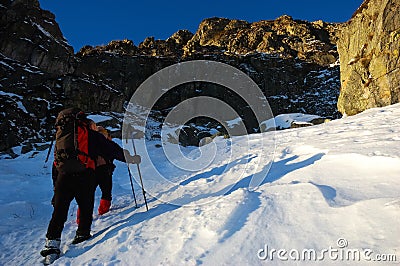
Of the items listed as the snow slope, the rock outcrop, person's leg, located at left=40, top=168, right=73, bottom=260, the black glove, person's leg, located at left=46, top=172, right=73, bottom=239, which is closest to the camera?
the snow slope

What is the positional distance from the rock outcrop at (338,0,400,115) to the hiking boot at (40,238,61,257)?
1378 cm

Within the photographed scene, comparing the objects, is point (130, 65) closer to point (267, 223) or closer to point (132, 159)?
point (132, 159)

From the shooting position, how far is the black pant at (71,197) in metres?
3.04

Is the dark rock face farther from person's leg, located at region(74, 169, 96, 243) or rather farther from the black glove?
the black glove

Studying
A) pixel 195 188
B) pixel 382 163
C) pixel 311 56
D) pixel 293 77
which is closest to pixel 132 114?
pixel 195 188

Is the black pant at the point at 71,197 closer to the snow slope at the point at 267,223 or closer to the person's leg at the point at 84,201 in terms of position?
the person's leg at the point at 84,201

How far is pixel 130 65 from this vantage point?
49.8 meters

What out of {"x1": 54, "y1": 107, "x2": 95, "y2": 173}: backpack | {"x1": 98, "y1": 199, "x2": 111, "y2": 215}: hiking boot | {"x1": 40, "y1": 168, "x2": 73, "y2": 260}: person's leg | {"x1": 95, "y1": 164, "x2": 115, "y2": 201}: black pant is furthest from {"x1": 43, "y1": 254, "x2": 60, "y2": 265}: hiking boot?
{"x1": 95, "y1": 164, "x2": 115, "y2": 201}: black pant

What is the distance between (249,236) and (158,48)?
62.3m

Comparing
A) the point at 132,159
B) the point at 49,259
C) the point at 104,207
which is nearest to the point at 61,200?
the point at 49,259

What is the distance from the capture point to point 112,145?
3541mm

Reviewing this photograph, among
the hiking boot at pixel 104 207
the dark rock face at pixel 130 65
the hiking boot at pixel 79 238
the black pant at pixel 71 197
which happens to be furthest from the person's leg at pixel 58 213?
the dark rock face at pixel 130 65

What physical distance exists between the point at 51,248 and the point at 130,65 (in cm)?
5079

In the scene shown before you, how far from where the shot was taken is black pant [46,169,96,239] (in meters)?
3.04
